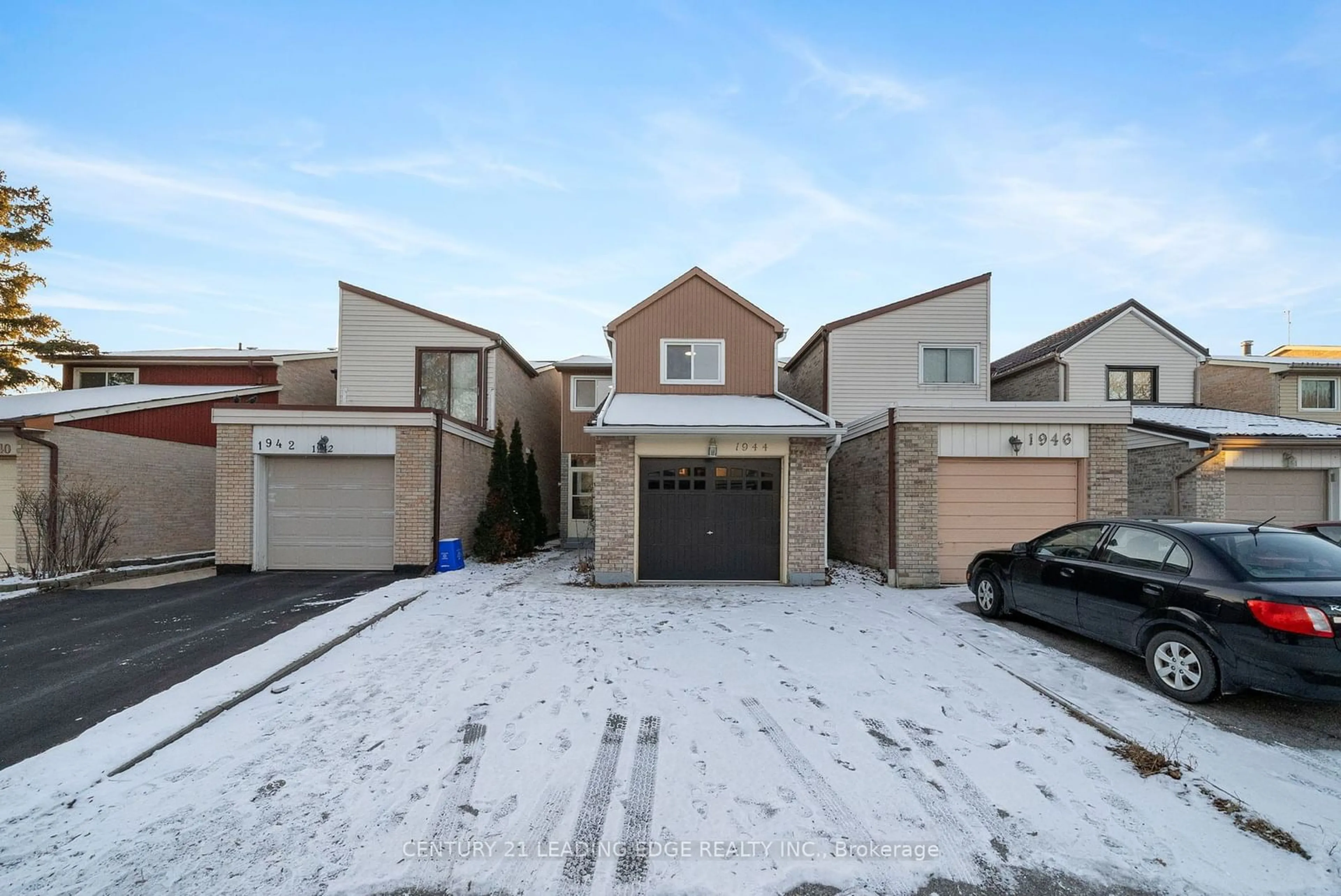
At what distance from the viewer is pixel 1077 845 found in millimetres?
2947

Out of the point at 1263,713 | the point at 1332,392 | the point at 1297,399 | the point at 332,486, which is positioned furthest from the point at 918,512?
the point at 1332,392

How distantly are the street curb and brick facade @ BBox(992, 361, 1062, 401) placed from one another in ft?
57.5

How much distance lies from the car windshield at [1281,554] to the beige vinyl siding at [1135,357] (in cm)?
1211

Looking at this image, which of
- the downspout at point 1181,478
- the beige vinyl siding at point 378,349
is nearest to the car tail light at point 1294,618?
the downspout at point 1181,478

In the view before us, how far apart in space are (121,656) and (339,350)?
9934 millimetres

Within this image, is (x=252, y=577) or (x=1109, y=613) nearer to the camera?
(x=1109, y=613)

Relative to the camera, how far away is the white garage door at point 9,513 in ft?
32.6

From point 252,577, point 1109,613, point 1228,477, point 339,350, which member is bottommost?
point 252,577

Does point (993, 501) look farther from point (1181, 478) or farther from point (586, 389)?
point (586, 389)

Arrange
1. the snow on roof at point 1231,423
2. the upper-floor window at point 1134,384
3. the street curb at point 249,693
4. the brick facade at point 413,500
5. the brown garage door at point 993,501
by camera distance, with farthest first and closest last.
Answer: the upper-floor window at point 1134,384
the snow on roof at point 1231,423
the brick facade at point 413,500
the brown garage door at point 993,501
the street curb at point 249,693

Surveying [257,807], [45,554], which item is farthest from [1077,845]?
[45,554]

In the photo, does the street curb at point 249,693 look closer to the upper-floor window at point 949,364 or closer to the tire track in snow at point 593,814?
the tire track in snow at point 593,814

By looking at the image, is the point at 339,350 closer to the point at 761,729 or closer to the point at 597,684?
the point at 597,684

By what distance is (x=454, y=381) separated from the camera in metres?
14.4
